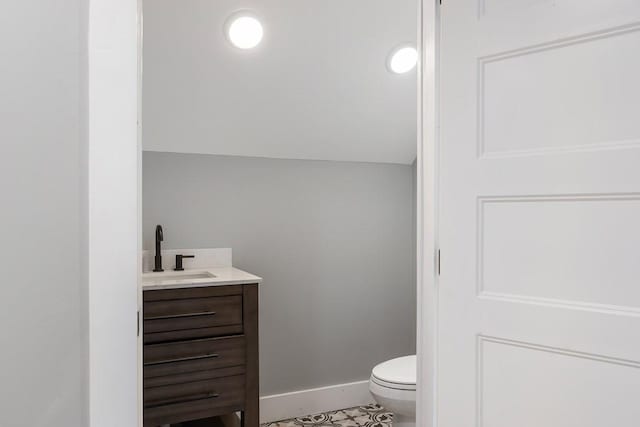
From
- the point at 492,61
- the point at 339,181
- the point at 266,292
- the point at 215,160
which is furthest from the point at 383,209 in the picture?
the point at 492,61

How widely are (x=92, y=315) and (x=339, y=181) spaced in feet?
7.42

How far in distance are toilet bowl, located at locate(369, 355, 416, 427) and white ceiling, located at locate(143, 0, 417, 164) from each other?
133cm

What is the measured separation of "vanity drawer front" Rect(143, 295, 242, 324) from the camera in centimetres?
216

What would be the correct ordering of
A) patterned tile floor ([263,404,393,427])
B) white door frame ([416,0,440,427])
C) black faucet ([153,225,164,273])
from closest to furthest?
white door frame ([416,0,440,427])
black faucet ([153,225,164,273])
patterned tile floor ([263,404,393,427])

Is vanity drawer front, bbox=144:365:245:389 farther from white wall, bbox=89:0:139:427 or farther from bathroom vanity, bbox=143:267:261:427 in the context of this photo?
white wall, bbox=89:0:139:427

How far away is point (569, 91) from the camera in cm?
127

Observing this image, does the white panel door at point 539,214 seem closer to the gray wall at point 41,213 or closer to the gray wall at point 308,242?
the gray wall at point 41,213

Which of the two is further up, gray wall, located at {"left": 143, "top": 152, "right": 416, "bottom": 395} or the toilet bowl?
gray wall, located at {"left": 143, "top": 152, "right": 416, "bottom": 395}

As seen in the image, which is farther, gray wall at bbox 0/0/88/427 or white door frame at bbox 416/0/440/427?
white door frame at bbox 416/0/440/427

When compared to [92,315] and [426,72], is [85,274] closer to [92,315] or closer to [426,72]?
[92,315]

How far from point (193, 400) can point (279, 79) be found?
1.61 metres

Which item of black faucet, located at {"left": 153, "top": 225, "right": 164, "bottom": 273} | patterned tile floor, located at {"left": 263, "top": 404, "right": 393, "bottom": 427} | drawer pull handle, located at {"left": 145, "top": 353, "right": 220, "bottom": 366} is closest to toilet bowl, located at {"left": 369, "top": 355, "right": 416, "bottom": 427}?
patterned tile floor, located at {"left": 263, "top": 404, "right": 393, "bottom": 427}

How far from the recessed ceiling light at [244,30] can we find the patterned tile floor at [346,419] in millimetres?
2064

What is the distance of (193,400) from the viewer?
7.36ft
